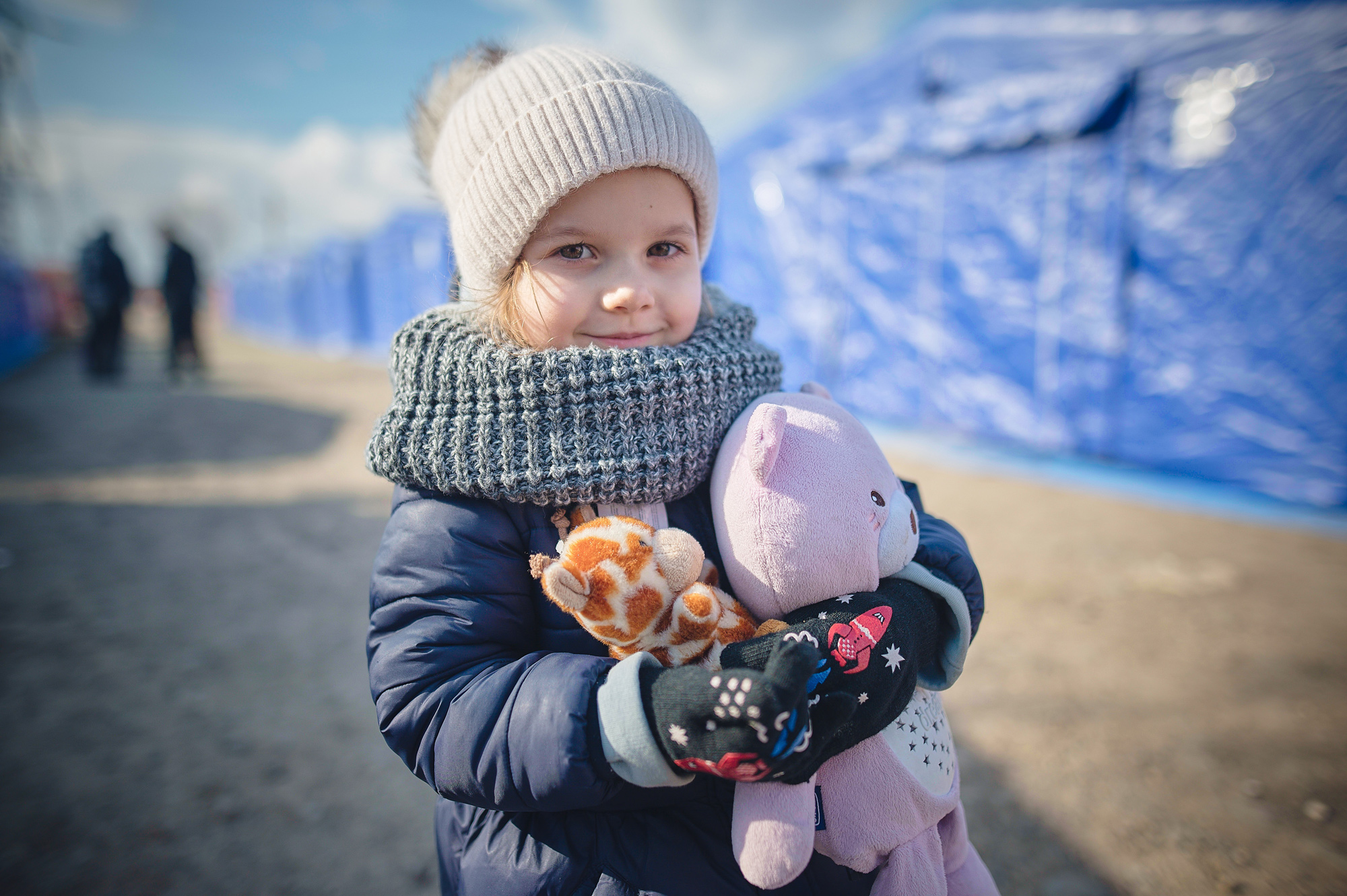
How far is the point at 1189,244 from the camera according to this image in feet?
13.3

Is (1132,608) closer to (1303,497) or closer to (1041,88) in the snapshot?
(1303,497)

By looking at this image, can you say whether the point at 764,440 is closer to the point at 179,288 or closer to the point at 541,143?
the point at 541,143

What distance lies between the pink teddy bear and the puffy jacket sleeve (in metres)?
0.23

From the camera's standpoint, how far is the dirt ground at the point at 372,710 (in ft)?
5.77

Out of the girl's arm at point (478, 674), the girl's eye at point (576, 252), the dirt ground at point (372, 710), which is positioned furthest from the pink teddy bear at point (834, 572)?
the dirt ground at point (372, 710)

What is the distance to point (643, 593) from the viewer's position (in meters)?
0.79

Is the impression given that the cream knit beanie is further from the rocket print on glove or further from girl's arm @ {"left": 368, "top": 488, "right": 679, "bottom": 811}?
the rocket print on glove

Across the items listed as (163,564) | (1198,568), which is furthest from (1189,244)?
(163,564)

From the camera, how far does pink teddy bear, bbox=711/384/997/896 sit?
84 cm

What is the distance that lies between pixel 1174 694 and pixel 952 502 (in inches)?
79.2

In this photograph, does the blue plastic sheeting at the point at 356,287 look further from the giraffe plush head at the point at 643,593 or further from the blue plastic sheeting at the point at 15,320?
the giraffe plush head at the point at 643,593

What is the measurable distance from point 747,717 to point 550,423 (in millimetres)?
484

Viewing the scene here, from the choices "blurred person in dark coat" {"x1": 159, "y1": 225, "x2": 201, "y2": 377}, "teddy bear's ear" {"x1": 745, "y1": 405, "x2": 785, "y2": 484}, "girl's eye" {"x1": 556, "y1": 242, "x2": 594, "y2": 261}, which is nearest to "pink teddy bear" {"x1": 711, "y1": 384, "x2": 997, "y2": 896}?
"teddy bear's ear" {"x1": 745, "y1": 405, "x2": 785, "y2": 484}

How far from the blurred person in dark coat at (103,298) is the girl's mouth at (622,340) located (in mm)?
11472
